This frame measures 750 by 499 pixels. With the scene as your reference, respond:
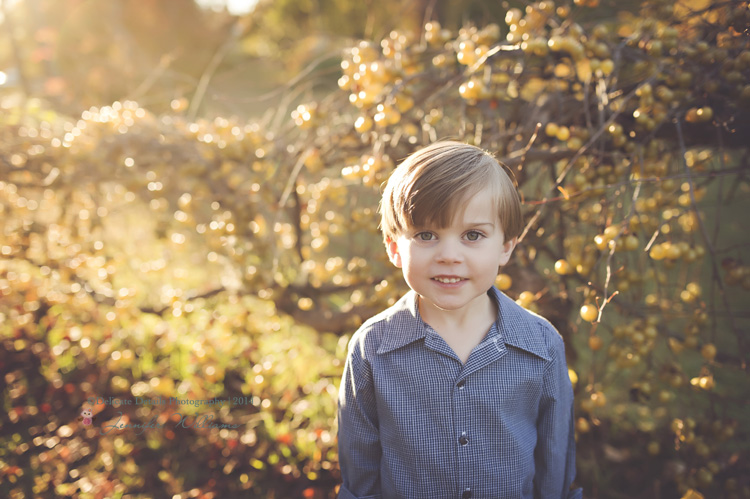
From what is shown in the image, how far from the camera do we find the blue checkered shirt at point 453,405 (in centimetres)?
119

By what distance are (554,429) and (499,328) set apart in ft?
1.03

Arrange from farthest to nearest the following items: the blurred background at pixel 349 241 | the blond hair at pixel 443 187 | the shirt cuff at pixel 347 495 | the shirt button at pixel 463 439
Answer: the blurred background at pixel 349 241
the shirt cuff at pixel 347 495
the shirt button at pixel 463 439
the blond hair at pixel 443 187

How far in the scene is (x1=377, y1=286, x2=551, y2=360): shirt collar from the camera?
1204mm

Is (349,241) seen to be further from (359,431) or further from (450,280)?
(450,280)

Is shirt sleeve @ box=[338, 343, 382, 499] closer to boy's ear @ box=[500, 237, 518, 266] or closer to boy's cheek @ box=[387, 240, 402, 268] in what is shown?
boy's cheek @ box=[387, 240, 402, 268]

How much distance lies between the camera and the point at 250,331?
7.93 feet

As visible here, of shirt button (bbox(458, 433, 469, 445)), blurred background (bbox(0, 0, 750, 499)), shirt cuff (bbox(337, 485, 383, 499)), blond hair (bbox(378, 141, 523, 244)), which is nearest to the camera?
blond hair (bbox(378, 141, 523, 244))

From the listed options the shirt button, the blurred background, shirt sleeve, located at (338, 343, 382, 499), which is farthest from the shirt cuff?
the blurred background

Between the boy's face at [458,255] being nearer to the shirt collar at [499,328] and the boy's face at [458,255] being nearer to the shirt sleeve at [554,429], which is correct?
the shirt collar at [499,328]

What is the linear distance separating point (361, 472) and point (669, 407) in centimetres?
195

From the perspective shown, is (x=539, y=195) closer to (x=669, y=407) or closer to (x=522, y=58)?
(x=522, y=58)

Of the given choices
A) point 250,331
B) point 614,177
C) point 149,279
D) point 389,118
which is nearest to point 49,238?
point 149,279

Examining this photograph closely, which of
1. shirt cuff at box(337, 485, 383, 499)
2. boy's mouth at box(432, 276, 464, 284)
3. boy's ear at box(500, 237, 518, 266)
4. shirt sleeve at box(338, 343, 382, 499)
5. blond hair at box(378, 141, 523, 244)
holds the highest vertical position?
blond hair at box(378, 141, 523, 244)

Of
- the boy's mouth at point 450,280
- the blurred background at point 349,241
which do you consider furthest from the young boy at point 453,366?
the blurred background at point 349,241
